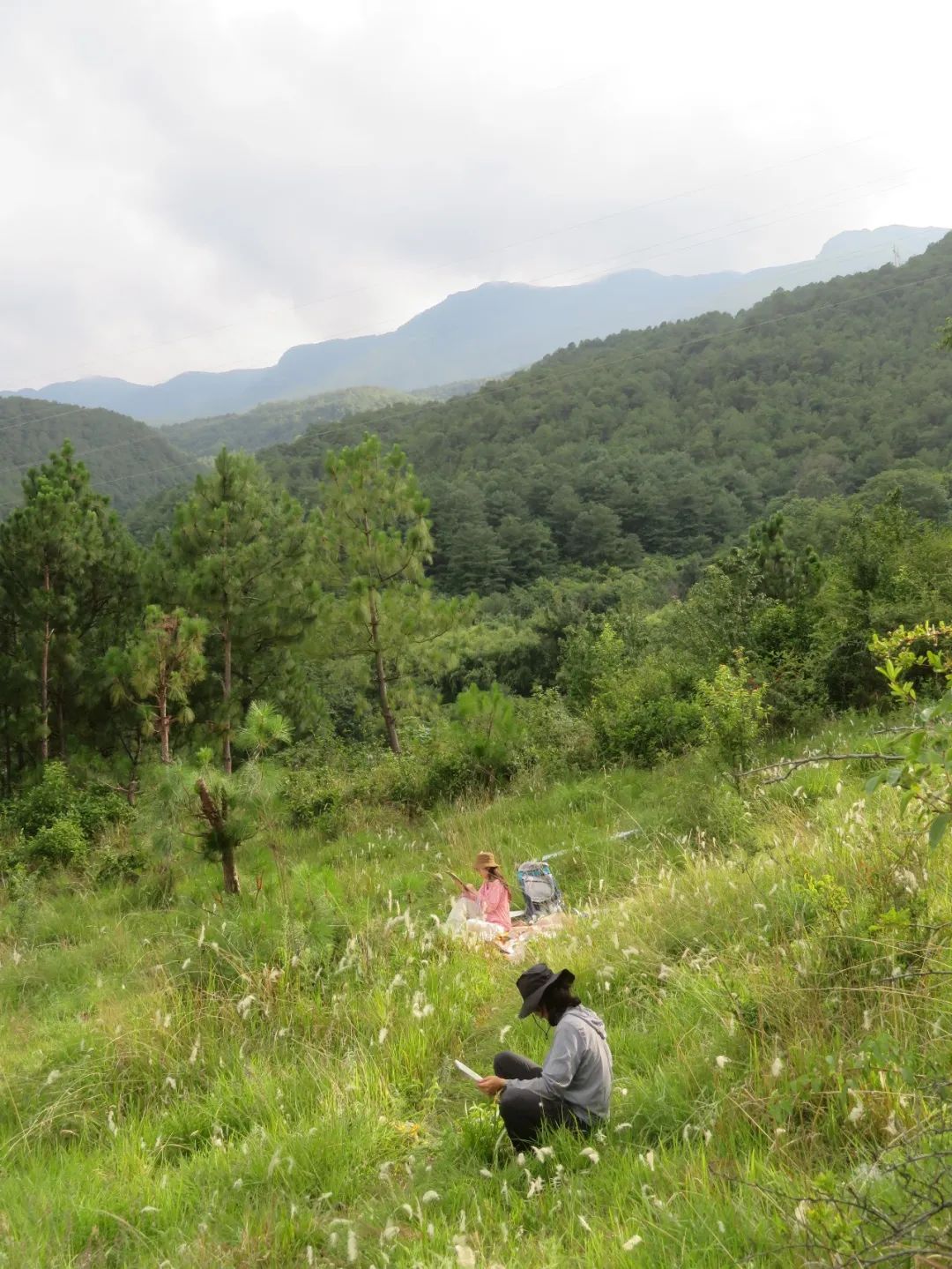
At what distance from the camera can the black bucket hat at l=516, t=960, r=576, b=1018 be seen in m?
3.62

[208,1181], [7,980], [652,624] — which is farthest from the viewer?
[652,624]

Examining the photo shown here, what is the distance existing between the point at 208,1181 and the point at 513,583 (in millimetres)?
64464

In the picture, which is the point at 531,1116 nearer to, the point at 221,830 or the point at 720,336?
the point at 221,830

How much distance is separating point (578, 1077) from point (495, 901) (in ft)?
12.2

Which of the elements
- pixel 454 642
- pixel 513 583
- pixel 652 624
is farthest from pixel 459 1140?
pixel 513 583

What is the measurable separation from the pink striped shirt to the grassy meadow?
0.89m

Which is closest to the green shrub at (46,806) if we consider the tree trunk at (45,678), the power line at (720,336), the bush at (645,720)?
the tree trunk at (45,678)

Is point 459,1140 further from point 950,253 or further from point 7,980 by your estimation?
point 950,253

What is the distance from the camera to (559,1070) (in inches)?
131

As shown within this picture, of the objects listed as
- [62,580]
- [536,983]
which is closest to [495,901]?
[536,983]

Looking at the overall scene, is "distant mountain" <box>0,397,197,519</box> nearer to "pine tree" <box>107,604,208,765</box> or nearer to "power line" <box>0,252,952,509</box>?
"power line" <box>0,252,952,509</box>

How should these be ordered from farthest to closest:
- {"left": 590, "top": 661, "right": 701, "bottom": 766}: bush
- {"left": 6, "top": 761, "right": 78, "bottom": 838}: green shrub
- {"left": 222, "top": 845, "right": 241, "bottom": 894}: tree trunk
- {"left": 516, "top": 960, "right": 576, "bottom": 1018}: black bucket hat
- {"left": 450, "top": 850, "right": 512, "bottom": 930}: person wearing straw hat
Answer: {"left": 6, "top": 761, "right": 78, "bottom": 838}: green shrub
{"left": 590, "top": 661, "right": 701, "bottom": 766}: bush
{"left": 222, "top": 845, "right": 241, "bottom": 894}: tree trunk
{"left": 450, "top": 850, "right": 512, "bottom": 930}: person wearing straw hat
{"left": 516, "top": 960, "right": 576, "bottom": 1018}: black bucket hat

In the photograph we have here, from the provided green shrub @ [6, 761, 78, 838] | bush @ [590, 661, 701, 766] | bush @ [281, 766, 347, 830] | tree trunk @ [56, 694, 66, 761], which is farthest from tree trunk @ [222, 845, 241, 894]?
tree trunk @ [56, 694, 66, 761]

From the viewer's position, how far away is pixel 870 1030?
303 cm
